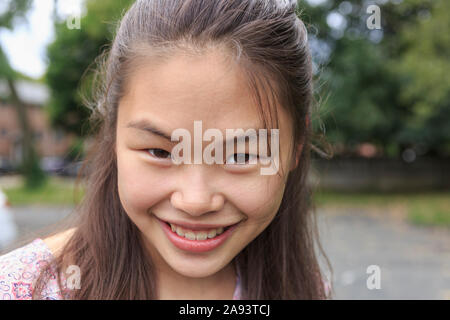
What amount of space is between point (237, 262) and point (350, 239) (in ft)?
22.7

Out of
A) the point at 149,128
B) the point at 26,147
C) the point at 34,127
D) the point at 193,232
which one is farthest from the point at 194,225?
the point at 34,127

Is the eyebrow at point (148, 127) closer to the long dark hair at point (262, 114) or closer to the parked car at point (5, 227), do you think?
the long dark hair at point (262, 114)

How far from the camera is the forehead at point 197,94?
101cm

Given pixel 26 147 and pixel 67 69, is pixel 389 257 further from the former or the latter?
pixel 67 69

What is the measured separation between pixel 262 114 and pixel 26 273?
0.81m

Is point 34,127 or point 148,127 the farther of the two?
point 34,127

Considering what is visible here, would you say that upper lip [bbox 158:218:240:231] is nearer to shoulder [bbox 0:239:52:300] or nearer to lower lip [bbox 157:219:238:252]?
lower lip [bbox 157:219:238:252]

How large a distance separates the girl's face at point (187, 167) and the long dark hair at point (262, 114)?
0.21ft

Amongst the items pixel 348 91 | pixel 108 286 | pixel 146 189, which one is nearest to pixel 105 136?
pixel 146 189

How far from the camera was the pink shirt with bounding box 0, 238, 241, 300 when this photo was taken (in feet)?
3.74

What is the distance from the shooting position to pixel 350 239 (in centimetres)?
789

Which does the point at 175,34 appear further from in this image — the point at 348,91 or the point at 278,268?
the point at 348,91

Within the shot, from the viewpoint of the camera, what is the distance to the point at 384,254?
6.74 metres
